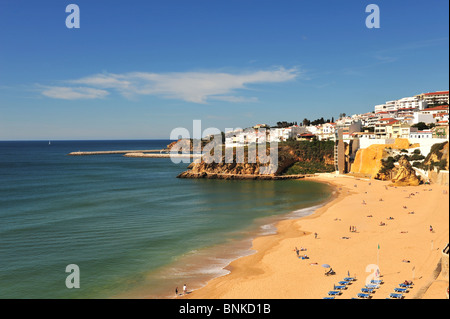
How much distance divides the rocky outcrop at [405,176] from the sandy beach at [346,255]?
17.3 metres

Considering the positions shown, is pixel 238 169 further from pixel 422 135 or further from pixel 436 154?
pixel 422 135

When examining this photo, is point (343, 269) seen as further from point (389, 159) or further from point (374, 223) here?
point (389, 159)

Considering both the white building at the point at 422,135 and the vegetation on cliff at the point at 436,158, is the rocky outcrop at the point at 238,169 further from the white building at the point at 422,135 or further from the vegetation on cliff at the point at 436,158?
the vegetation on cliff at the point at 436,158

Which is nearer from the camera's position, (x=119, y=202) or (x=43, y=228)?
(x=43, y=228)

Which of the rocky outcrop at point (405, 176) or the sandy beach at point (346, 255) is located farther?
the rocky outcrop at point (405, 176)

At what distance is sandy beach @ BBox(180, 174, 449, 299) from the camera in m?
22.5

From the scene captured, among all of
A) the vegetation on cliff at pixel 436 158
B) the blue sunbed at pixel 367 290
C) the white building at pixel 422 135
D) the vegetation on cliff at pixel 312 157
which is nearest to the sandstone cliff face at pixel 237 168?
the vegetation on cliff at pixel 312 157

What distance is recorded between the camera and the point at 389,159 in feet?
247

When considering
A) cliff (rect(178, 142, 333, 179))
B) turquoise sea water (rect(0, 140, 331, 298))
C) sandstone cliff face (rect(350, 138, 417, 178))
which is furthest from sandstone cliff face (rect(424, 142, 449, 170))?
cliff (rect(178, 142, 333, 179))

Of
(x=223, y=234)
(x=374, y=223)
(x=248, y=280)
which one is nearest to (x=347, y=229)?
(x=374, y=223)

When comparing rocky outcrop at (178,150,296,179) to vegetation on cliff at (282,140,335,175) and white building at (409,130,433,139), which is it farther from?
white building at (409,130,433,139)

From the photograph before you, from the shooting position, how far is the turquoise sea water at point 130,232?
25.5 metres

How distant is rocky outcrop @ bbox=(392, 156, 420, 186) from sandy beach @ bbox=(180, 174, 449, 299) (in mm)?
17251
